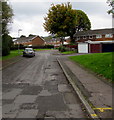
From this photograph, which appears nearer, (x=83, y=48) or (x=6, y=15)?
(x=6, y=15)

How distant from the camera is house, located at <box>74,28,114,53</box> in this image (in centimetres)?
3512

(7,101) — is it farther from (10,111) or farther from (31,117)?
(31,117)

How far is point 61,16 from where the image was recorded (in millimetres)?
41188

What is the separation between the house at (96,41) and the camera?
115 ft

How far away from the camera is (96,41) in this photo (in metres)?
44.2

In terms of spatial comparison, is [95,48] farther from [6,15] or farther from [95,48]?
[6,15]

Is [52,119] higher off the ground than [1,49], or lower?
lower

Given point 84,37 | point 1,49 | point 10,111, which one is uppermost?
point 84,37

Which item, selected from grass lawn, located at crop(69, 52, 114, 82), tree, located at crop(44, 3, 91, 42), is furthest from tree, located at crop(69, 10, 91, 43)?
grass lawn, located at crop(69, 52, 114, 82)

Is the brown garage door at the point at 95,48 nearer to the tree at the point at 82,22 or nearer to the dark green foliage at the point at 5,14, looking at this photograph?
the dark green foliage at the point at 5,14

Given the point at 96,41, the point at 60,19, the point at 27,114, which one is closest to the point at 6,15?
the point at 60,19

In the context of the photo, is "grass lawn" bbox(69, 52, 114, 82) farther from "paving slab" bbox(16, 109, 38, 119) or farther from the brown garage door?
the brown garage door

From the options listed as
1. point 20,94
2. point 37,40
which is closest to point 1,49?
point 20,94

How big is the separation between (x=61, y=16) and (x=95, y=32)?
22206 mm
